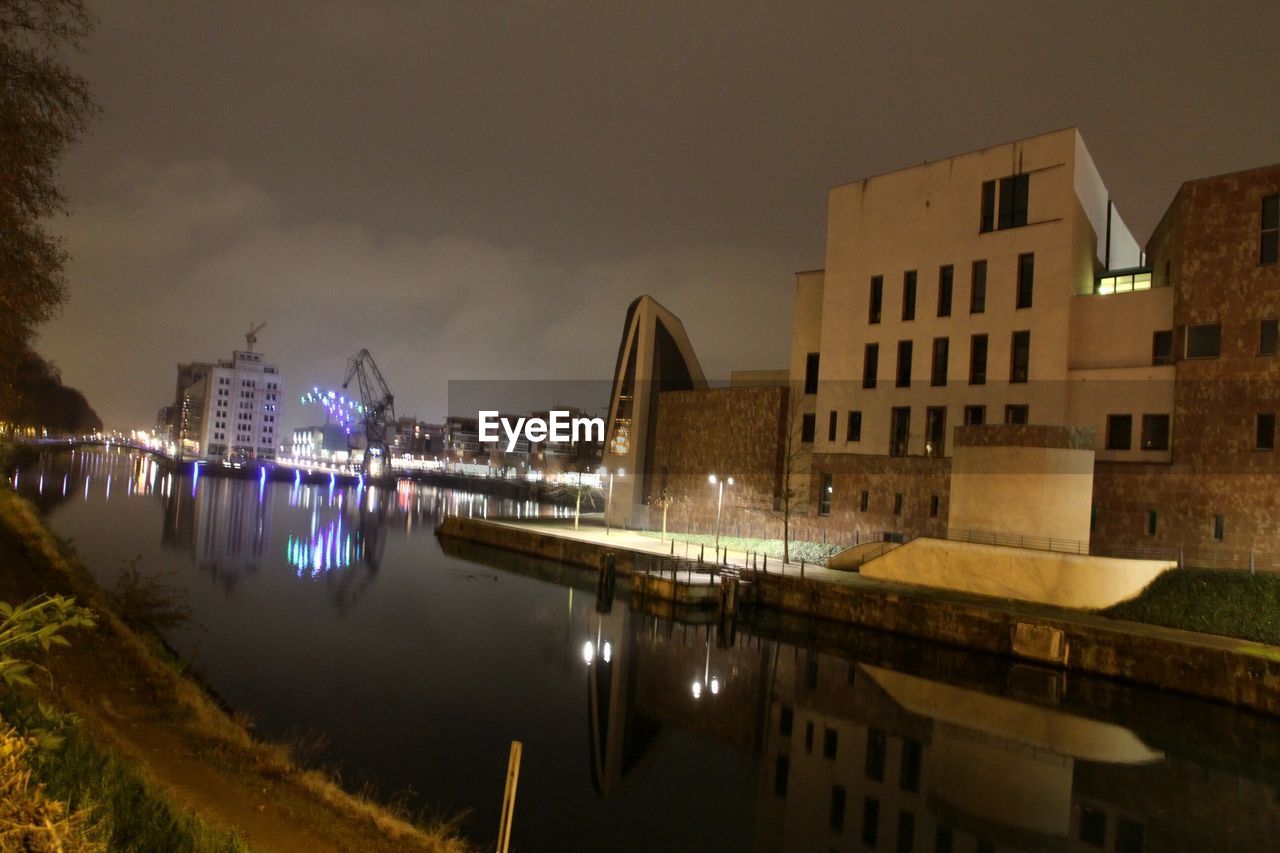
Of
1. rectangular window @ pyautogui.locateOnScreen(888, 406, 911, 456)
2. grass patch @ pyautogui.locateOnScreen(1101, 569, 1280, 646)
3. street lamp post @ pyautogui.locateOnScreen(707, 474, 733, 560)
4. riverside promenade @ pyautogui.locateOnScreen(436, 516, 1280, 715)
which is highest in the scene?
rectangular window @ pyautogui.locateOnScreen(888, 406, 911, 456)

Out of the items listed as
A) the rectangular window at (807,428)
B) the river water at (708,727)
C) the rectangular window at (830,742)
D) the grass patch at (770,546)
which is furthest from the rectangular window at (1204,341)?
the rectangular window at (830,742)

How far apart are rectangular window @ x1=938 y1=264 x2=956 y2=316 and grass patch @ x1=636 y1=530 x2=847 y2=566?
30.4ft

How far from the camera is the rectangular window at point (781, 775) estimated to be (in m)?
12.3

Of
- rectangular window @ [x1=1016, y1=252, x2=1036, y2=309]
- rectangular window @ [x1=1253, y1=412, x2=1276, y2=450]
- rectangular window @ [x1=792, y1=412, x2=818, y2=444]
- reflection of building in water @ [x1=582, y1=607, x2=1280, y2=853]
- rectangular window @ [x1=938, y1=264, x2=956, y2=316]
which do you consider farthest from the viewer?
rectangular window @ [x1=792, y1=412, x2=818, y2=444]

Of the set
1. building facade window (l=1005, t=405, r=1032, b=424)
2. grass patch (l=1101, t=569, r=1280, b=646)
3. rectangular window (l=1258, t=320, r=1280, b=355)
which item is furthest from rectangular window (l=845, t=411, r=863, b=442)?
rectangular window (l=1258, t=320, r=1280, b=355)

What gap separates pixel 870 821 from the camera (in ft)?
37.5

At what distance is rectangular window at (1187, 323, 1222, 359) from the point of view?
22.5m

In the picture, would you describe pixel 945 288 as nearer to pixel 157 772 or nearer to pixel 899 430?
pixel 899 430

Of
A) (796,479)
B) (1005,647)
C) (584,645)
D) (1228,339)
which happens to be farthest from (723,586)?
(1228,339)

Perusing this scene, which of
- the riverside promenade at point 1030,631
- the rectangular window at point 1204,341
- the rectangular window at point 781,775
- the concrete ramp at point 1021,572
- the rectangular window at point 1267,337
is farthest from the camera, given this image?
the rectangular window at point 1204,341

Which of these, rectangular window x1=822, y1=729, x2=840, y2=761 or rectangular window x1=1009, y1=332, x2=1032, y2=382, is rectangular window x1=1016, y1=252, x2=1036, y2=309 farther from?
rectangular window x1=822, y1=729, x2=840, y2=761

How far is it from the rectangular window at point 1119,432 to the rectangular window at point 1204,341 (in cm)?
248

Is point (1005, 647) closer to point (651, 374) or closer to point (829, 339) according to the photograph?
point (829, 339)

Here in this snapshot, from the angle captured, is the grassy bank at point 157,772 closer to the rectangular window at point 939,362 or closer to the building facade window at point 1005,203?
the rectangular window at point 939,362
